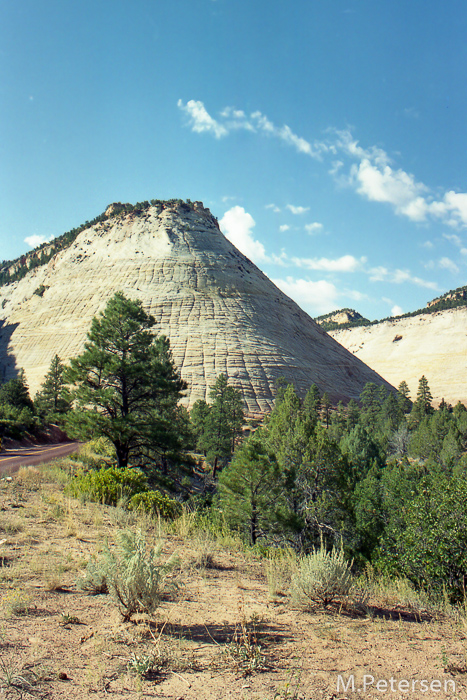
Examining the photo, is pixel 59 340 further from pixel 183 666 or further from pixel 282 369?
pixel 183 666

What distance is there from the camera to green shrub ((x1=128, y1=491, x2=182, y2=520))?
9310mm

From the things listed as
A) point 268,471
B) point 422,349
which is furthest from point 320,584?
point 422,349

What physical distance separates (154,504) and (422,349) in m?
103

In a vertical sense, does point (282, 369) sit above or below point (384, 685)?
above

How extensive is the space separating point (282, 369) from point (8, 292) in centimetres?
6378

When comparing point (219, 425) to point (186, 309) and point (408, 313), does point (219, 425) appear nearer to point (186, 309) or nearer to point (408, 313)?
point (186, 309)

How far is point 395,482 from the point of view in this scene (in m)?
15.6

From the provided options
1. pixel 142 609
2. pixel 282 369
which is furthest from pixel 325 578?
pixel 282 369

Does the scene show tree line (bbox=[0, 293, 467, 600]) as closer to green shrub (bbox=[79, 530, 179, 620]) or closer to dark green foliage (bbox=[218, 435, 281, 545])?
dark green foliage (bbox=[218, 435, 281, 545])

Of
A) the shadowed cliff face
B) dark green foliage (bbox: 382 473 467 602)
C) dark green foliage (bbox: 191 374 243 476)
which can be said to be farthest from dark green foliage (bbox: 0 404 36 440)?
the shadowed cliff face

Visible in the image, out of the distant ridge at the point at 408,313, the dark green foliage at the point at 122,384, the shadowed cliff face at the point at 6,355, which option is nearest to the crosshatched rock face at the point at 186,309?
the shadowed cliff face at the point at 6,355

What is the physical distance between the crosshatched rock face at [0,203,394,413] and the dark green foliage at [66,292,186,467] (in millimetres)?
30194

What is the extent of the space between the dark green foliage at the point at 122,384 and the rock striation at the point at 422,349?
75.3 metres

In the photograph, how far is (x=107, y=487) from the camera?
10.3 meters
